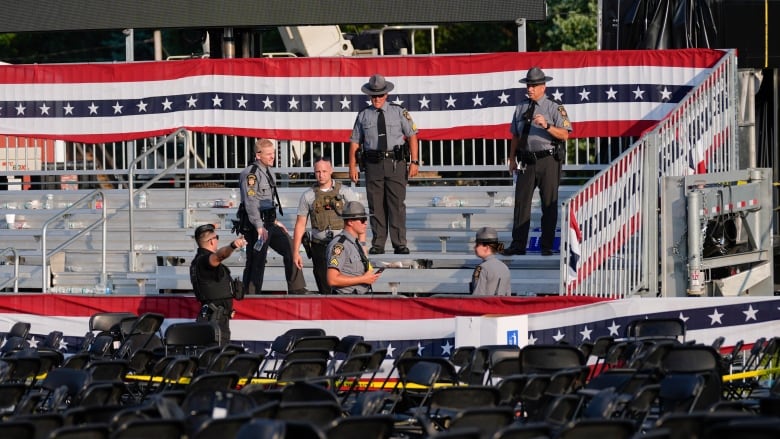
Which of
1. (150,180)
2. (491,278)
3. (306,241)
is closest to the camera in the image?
(491,278)

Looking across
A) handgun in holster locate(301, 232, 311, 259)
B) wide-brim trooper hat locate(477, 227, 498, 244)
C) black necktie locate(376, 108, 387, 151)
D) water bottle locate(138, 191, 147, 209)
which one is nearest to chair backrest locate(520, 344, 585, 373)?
wide-brim trooper hat locate(477, 227, 498, 244)

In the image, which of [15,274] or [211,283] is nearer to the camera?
[211,283]

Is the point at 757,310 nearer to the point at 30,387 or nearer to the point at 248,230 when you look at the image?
the point at 248,230

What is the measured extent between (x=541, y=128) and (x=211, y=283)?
3.85 metres

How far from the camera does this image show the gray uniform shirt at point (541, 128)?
1716cm

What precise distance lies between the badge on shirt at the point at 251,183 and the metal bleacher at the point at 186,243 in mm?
2123

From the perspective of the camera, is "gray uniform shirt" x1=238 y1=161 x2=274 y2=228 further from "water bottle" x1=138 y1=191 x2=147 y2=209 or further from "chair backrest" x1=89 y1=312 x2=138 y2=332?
"water bottle" x1=138 y1=191 x2=147 y2=209

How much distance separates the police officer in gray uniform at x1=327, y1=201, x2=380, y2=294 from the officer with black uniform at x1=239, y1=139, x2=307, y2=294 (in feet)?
4.08

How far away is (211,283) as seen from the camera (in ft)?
50.8

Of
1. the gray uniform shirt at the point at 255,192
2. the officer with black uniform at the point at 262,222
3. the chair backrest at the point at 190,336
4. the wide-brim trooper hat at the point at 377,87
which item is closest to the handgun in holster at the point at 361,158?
the wide-brim trooper hat at the point at 377,87

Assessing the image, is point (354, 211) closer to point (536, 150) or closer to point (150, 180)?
point (536, 150)

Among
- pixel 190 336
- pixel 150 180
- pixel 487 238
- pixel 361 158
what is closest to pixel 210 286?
pixel 190 336

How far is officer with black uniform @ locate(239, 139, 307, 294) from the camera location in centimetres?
1656

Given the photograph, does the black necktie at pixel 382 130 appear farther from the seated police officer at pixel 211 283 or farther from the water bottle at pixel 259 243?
the seated police officer at pixel 211 283
